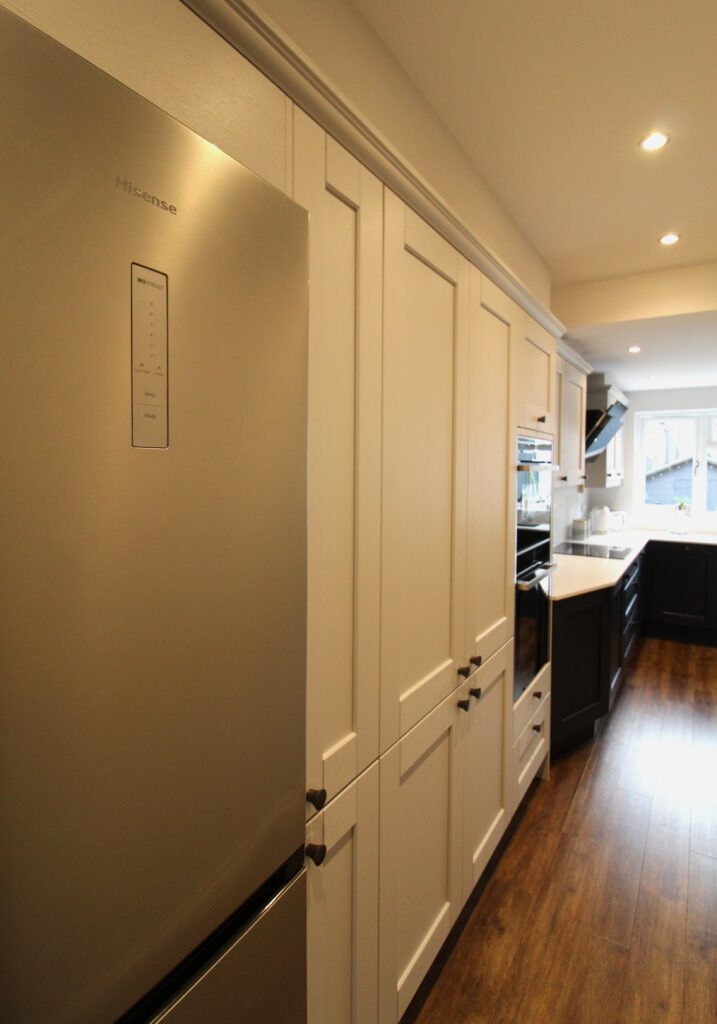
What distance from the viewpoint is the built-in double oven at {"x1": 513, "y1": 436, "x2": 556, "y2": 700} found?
200 centimetres

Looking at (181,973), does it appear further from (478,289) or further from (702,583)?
(702,583)

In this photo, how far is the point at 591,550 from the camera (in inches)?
151

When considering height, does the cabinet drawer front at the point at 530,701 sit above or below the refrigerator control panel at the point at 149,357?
below

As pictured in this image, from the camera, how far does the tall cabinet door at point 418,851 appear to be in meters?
1.17

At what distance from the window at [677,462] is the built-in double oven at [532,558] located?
3.65m

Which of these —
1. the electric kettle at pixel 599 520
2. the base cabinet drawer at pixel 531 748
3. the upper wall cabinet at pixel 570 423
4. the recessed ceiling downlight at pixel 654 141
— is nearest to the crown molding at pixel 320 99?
the recessed ceiling downlight at pixel 654 141

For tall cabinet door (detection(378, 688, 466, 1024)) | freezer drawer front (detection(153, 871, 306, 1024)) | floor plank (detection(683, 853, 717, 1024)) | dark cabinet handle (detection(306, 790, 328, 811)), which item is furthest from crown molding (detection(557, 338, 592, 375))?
freezer drawer front (detection(153, 871, 306, 1024))

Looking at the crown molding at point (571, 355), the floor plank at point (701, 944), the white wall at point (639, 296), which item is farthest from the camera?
the crown molding at point (571, 355)

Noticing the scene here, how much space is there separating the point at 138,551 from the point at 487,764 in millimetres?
1616

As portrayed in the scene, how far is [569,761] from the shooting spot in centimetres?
273

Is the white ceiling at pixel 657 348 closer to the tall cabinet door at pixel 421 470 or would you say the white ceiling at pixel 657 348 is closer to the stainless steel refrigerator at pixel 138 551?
the tall cabinet door at pixel 421 470

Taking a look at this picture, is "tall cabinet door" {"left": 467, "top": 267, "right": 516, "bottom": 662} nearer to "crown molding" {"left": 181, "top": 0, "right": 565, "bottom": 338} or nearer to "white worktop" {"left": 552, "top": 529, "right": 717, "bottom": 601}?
"crown molding" {"left": 181, "top": 0, "right": 565, "bottom": 338}

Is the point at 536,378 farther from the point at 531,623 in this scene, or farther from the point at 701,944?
the point at 701,944

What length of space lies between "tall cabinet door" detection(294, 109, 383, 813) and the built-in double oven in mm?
1050
